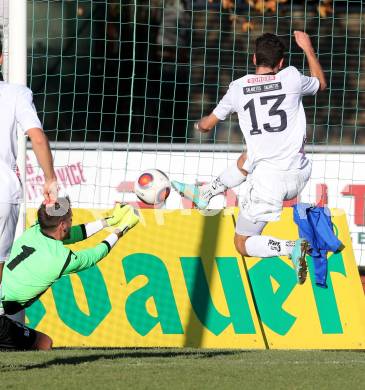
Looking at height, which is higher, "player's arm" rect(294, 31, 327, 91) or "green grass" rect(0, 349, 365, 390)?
"player's arm" rect(294, 31, 327, 91)

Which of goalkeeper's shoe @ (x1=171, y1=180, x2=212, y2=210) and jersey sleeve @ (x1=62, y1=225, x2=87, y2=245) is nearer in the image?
jersey sleeve @ (x1=62, y1=225, x2=87, y2=245)

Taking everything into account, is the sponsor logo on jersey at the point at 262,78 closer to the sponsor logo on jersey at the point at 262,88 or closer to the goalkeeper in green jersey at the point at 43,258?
the sponsor logo on jersey at the point at 262,88

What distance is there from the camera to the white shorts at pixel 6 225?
7.63m

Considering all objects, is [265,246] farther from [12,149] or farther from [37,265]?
[12,149]

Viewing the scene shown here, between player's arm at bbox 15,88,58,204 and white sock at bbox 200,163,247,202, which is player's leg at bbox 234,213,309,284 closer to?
white sock at bbox 200,163,247,202

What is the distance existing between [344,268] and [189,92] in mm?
3642

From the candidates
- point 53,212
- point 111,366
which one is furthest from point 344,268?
point 111,366

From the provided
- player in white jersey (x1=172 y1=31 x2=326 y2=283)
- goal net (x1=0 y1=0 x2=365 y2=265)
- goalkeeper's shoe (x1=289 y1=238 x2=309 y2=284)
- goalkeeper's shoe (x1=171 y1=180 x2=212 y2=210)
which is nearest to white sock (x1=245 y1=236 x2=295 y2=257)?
player in white jersey (x1=172 y1=31 x2=326 y2=283)

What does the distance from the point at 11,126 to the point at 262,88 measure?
115 inches

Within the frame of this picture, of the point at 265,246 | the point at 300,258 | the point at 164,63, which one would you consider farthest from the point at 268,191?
the point at 164,63

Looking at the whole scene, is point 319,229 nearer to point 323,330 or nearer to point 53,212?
point 323,330

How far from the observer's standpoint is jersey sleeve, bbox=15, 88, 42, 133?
762 cm

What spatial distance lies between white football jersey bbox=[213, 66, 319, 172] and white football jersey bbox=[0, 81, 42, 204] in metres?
2.74

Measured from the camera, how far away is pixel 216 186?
1094 centimetres
